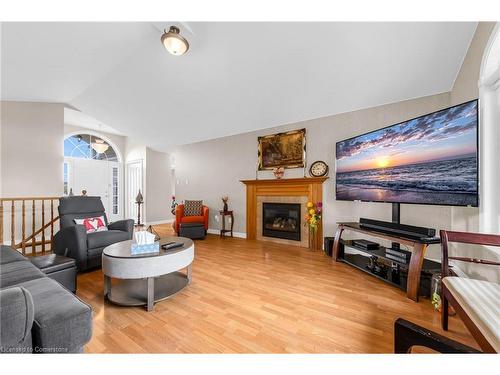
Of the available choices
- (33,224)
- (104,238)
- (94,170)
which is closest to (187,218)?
(104,238)

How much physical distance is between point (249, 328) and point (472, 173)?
2.21 meters

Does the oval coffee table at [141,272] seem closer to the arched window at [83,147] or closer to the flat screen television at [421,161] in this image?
the flat screen television at [421,161]

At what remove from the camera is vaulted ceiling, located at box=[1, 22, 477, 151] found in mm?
2316

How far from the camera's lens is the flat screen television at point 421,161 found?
178 centimetres

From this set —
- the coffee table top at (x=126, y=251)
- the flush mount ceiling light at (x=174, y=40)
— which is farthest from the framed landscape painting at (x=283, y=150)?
the coffee table top at (x=126, y=251)

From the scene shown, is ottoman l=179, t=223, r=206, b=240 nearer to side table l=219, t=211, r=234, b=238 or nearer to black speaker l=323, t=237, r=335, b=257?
side table l=219, t=211, r=234, b=238

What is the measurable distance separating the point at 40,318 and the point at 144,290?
120cm

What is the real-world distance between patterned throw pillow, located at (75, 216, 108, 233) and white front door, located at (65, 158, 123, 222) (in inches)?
141

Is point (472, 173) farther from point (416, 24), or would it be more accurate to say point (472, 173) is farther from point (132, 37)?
point (132, 37)

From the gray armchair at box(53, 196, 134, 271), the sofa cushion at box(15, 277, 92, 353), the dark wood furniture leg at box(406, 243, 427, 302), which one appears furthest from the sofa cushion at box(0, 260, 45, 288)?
the dark wood furniture leg at box(406, 243, 427, 302)

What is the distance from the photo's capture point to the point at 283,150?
4.16 m

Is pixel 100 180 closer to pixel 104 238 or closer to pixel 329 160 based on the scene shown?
pixel 104 238
